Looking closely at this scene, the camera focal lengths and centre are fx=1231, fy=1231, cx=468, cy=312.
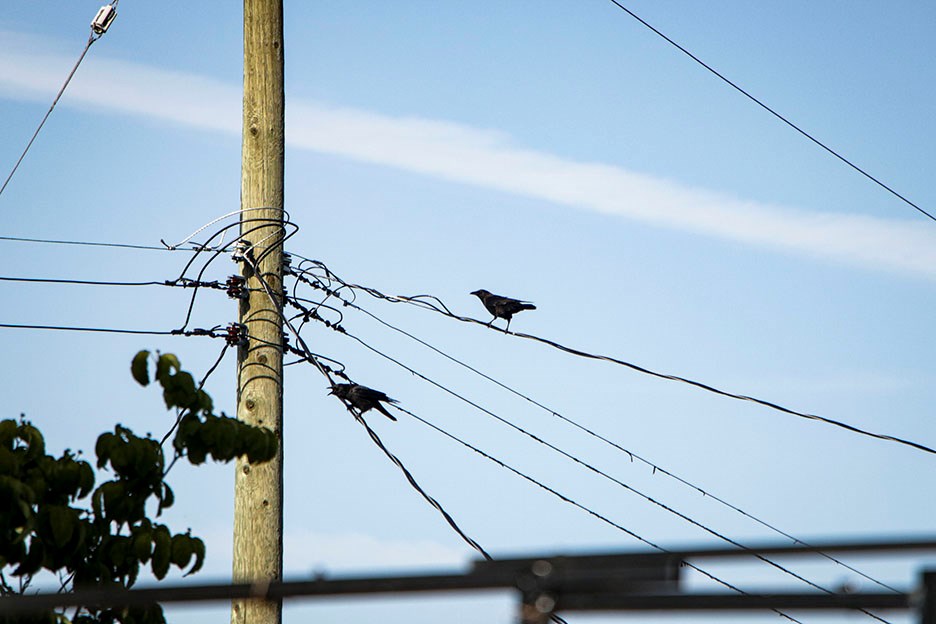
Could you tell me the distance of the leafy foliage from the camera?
7.96 meters

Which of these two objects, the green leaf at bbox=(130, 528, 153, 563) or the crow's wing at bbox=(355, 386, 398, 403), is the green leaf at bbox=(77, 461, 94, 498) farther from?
the crow's wing at bbox=(355, 386, 398, 403)

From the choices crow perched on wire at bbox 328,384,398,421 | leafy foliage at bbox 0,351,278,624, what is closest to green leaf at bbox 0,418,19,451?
leafy foliage at bbox 0,351,278,624

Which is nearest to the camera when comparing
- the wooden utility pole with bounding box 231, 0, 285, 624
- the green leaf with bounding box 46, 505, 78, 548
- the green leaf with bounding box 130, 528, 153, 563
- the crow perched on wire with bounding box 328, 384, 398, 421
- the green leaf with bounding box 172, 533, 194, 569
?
the green leaf with bounding box 46, 505, 78, 548

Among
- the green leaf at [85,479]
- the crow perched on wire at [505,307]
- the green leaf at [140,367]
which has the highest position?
the crow perched on wire at [505,307]

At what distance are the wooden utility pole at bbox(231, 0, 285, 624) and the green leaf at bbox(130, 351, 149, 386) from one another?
4.21ft

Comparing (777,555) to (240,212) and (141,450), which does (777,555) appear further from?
(240,212)

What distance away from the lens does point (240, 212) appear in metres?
9.94

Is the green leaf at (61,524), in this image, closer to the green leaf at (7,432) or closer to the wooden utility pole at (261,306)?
the green leaf at (7,432)

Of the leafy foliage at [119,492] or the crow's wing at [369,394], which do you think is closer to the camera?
the leafy foliage at [119,492]

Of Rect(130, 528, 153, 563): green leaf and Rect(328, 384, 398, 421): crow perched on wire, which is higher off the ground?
Rect(328, 384, 398, 421): crow perched on wire

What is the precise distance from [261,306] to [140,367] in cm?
183

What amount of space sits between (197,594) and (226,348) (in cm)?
590

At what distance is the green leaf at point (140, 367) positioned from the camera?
322 inches

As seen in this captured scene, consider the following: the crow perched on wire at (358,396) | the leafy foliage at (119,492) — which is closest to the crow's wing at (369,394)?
the crow perched on wire at (358,396)
